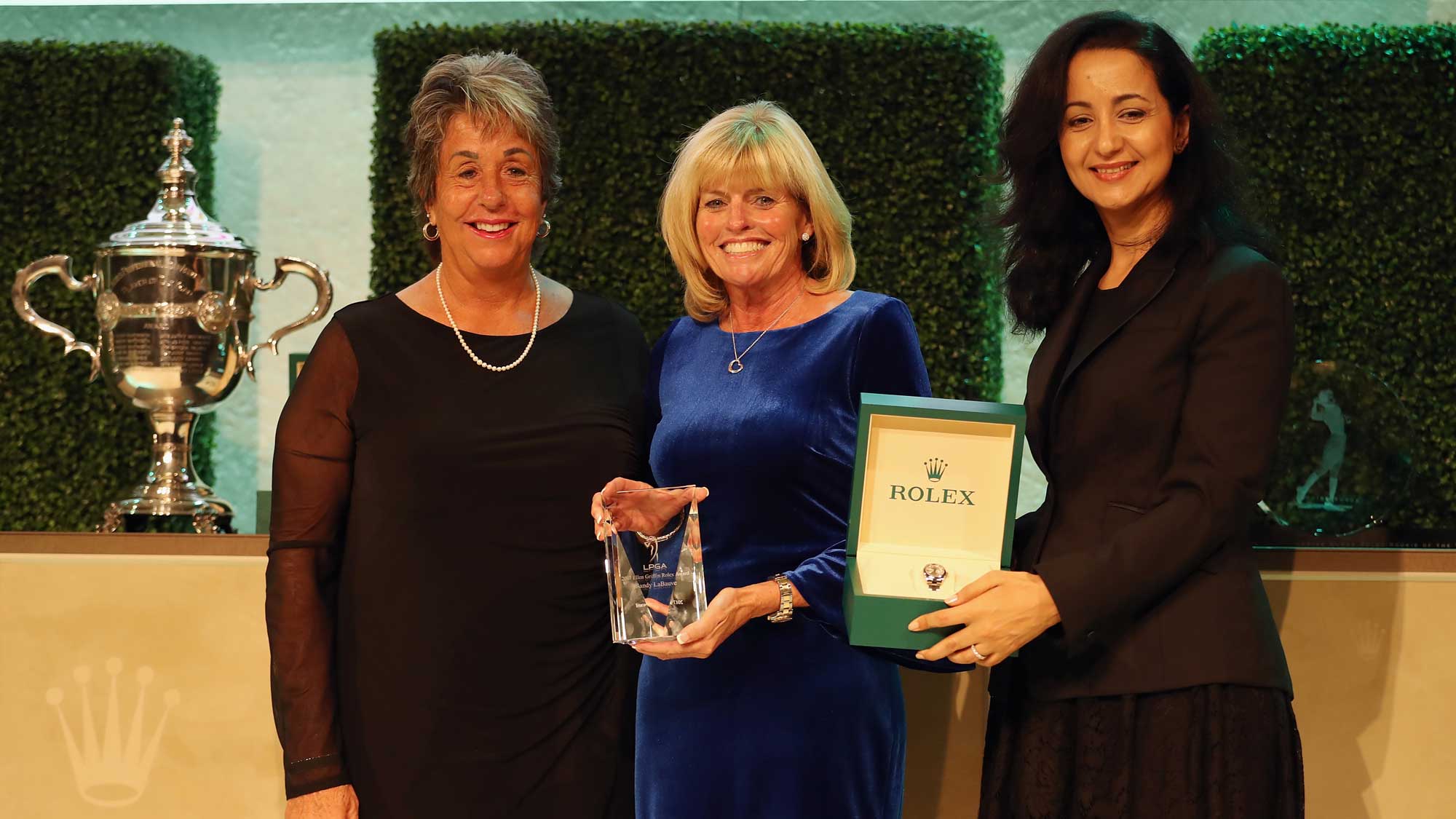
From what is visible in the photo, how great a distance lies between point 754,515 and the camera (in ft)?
6.50

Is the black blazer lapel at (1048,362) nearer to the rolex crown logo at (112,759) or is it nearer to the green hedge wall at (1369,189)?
the rolex crown logo at (112,759)

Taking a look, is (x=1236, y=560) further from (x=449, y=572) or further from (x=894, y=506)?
(x=449, y=572)

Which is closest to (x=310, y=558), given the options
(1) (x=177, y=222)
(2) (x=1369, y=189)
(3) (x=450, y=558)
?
(3) (x=450, y=558)

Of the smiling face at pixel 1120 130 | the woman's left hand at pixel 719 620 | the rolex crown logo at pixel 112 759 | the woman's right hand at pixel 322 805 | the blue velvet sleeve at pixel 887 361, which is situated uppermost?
the smiling face at pixel 1120 130

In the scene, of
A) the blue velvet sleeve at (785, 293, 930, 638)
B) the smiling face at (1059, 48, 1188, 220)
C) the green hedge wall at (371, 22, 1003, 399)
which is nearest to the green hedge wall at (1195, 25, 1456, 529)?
the green hedge wall at (371, 22, 1003, 399)

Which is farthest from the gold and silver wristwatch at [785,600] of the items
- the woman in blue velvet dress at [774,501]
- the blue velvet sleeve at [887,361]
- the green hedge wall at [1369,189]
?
the green hedge wall at [1369,189]

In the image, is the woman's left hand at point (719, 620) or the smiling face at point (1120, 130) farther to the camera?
the woman's left hand at point (719, 620)

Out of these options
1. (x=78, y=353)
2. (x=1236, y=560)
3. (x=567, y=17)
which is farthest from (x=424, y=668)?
(x=567, y=17)

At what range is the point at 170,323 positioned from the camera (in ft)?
9.82

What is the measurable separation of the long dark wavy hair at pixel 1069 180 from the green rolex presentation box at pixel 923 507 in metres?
0.30

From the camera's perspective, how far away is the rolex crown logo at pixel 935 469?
1645 millimetres

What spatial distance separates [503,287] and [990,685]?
100 cm

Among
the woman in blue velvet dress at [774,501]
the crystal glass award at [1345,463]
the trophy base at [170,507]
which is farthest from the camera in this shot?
the trophy base at [170,507]

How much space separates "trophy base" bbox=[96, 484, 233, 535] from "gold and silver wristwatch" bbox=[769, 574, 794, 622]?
1.59 metres
